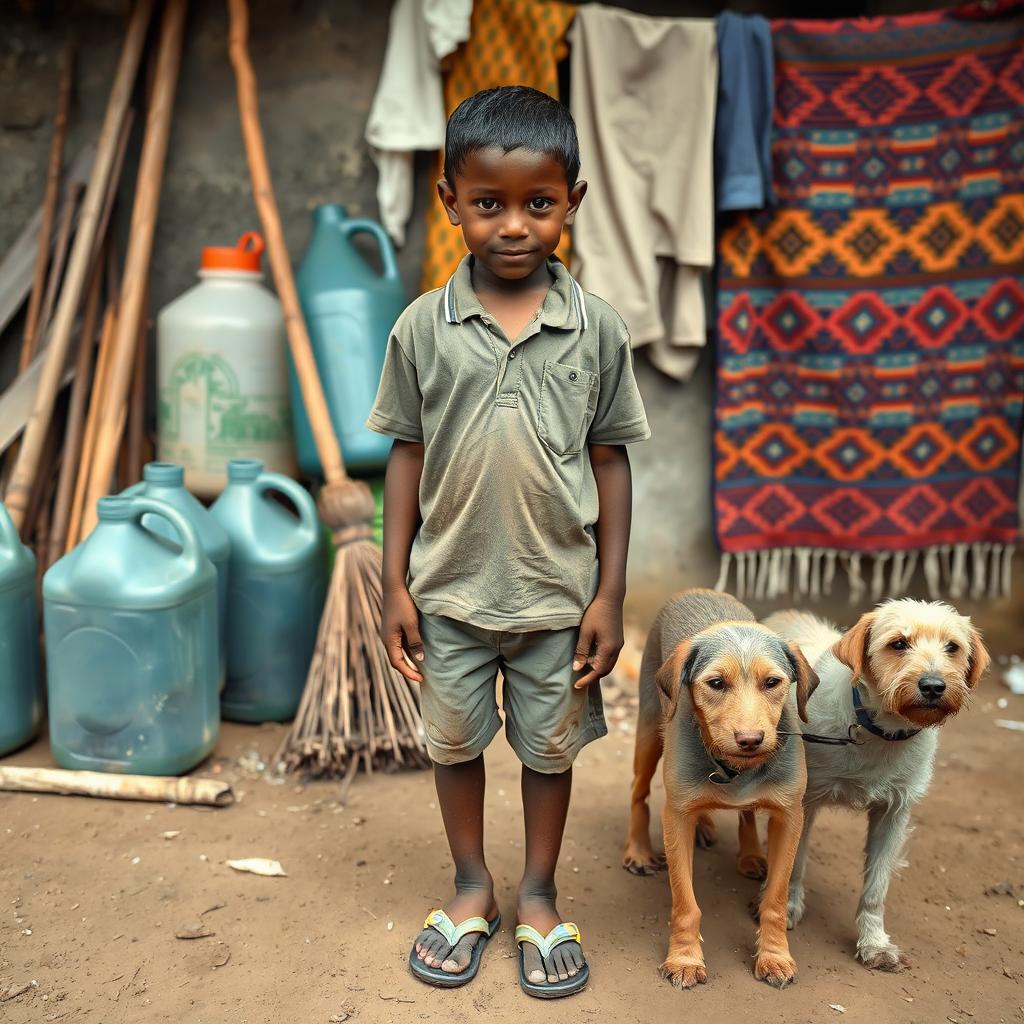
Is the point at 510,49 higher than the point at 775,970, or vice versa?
the point at 510,49

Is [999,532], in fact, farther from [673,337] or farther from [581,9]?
[581,9]

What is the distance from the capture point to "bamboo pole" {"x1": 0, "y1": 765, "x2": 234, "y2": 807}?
2.91m

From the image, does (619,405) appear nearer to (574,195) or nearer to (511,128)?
(574,195)

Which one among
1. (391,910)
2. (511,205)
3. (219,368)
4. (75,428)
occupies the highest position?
(511,205)

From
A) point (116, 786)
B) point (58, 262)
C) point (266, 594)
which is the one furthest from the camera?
point (58, 262)

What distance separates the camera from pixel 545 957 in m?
2.17

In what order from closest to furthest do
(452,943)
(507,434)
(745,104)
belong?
1. (507,434)
2. (452,943)
3. (745,104)

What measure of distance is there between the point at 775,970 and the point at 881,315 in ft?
8.19

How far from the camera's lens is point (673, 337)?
3.88 metres

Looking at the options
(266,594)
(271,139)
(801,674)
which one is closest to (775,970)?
(801,674)

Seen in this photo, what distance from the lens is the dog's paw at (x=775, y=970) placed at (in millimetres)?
2154

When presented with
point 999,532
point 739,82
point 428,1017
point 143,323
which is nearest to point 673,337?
point 739,82

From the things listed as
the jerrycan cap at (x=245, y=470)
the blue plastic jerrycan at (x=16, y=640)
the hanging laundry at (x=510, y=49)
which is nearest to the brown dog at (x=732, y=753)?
the jerrycan cap at (x=245, y=470)

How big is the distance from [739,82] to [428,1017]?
3.17m
